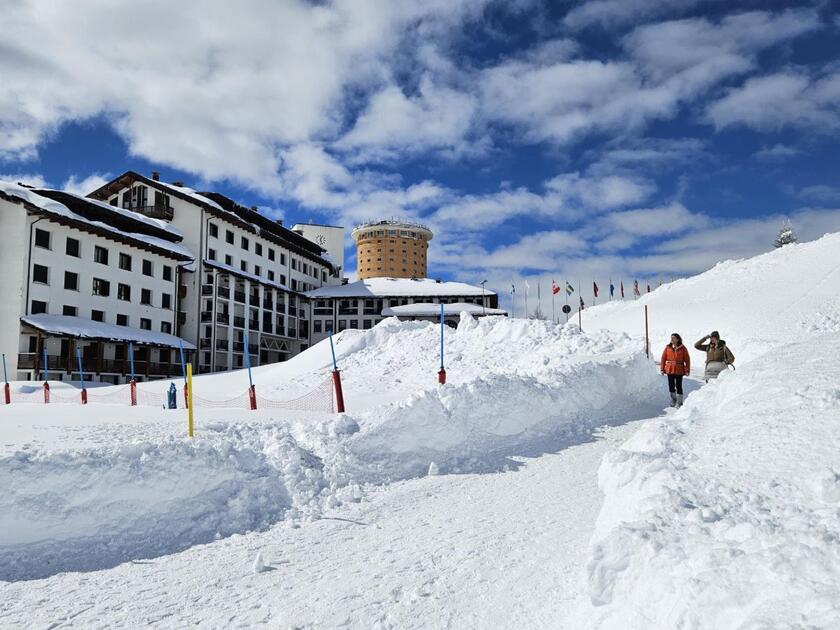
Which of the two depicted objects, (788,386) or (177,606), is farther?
(788,386)

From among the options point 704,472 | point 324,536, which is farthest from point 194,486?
point 704,472

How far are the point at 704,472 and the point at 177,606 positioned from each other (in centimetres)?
465

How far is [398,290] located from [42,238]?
34.7 m

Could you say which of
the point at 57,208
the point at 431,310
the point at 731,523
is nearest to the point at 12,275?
the point at 57,208

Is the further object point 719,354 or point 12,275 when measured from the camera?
point 12,275

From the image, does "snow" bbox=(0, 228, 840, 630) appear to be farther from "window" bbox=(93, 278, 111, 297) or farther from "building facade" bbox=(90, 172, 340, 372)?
"building facade" bbox=(90, 172, 340, 372)

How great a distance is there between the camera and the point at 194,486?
22.4 ft

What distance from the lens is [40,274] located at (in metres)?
33.7

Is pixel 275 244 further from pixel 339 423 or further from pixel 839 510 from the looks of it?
pixel 839 510

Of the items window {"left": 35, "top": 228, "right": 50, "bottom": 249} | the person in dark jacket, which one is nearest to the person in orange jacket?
the person in dark jacket

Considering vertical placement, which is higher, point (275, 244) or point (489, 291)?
point (275, 244)

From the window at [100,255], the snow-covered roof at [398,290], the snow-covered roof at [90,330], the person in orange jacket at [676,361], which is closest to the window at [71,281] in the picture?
the window at [100,255]

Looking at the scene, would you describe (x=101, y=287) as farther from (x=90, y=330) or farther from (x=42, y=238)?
(x=90, y=330)

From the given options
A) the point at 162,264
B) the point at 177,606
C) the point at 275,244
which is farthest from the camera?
the point at 275,244
